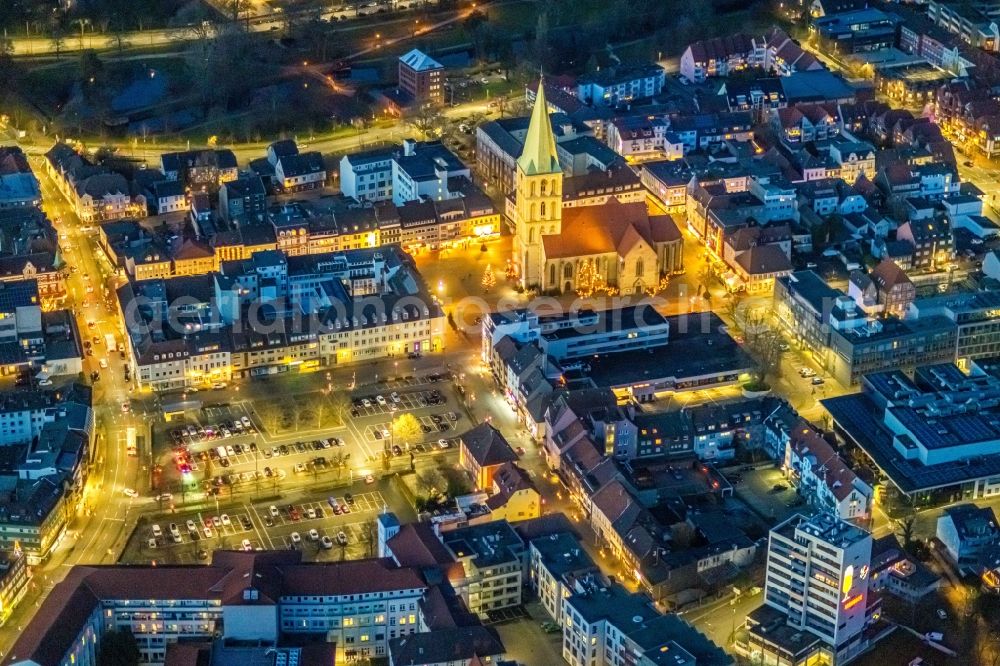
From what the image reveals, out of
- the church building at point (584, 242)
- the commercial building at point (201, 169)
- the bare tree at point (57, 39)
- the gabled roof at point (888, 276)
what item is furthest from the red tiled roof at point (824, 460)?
the bare tree at point (57, 39)

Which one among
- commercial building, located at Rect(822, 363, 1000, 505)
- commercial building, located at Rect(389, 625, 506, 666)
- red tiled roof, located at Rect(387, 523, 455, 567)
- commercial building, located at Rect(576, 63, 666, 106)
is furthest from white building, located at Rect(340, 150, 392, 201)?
commercial building, located at Rect(389, 625, 506, 666)

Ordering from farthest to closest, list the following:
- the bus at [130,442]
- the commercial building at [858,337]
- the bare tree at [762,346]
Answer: the bare tree at [762,346] < the commercial building at [858,337] < the bus at [130,442]

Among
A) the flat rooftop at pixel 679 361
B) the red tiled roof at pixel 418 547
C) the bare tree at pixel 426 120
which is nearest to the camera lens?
the red tiled roof at pixel 418 547

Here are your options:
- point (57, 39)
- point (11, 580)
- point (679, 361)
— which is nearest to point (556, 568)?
point (11, 580)

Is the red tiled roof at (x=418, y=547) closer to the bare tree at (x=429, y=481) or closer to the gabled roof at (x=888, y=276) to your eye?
the bare tree at (x=429, y=481)

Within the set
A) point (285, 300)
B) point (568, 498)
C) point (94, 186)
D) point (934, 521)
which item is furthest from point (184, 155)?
point (934, 521)

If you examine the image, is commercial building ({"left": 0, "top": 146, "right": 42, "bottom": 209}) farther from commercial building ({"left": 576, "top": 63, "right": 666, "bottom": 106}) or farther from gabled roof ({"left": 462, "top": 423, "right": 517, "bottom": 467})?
gabled roof ({"left": 462, "top": 423, "right": 517, "bottom": 467})

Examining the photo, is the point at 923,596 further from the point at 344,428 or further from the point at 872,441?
the point at 344,428
